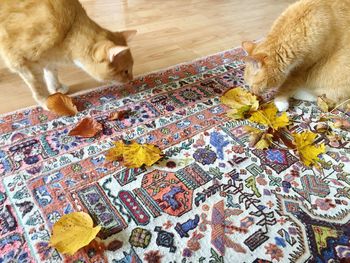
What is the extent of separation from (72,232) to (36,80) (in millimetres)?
777

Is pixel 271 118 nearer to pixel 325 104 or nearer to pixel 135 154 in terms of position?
pixel 325 104

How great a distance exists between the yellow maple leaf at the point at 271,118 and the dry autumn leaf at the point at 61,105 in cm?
89

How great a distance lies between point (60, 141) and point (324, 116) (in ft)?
4.28

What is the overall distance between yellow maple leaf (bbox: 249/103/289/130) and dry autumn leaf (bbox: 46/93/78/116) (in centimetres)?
89

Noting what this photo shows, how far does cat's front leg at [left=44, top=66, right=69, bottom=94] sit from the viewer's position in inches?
60.3

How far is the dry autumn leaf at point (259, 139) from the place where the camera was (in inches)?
52.1

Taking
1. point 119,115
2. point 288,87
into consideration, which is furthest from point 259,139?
point 119,115

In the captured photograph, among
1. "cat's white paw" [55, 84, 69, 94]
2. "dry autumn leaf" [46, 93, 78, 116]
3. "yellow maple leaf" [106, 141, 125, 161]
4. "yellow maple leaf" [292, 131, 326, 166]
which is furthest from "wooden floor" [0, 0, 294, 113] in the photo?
"yellow maple leaf" [292, 131, 326, 166]

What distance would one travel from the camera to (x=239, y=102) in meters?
1.57

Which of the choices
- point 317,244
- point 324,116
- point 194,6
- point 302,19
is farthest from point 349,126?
point 194,6

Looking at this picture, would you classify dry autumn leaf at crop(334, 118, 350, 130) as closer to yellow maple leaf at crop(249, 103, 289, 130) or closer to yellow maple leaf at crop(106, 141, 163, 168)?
yellow maple leaf at crop(249, 103, 289, 130)

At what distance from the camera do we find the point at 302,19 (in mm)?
1388

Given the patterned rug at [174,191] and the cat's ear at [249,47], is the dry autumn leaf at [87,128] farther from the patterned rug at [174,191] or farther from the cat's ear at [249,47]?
the cat's ear at [249,47]

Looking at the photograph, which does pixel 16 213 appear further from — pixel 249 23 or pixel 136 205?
pixel 249 23
